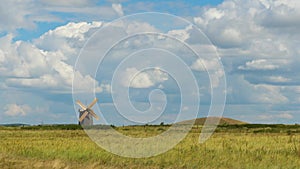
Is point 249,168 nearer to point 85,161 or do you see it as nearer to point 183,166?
point 183,166

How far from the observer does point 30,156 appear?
2508 cm

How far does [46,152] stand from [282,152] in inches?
419

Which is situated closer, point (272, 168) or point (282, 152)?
point (272, 168)

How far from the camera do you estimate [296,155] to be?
22.7 m

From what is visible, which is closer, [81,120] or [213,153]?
[213,153]

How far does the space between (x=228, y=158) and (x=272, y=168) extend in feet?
8.55

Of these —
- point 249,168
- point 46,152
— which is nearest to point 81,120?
point 46,152

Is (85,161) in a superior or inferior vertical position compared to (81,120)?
inferior

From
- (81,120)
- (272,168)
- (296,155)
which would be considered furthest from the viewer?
(81,120)

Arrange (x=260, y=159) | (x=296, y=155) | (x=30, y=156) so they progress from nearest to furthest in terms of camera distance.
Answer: (x=260, y=159) < (x=296, y=155) < (x=30, y=156)

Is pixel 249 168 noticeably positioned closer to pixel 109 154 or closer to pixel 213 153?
pixel 213 153

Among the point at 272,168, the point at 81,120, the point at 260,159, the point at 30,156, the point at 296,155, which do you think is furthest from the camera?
the point at 81,120

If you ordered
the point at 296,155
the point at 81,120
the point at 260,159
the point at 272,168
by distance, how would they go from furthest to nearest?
the point at 81,120 → the point at 296,155 → the point at 260,159 → the point at 272,168

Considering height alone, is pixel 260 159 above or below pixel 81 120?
below
